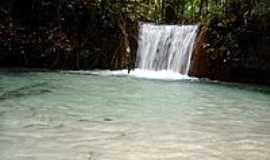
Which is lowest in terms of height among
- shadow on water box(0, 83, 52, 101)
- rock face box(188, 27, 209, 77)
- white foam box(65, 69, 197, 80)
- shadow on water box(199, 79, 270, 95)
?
shadow on water box(199, 79, 270, 95)

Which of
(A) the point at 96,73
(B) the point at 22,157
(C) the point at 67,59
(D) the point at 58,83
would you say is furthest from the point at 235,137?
(C) the point at 67,59

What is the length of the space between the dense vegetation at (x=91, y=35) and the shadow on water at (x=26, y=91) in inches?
213

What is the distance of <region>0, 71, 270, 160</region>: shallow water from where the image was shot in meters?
5.11

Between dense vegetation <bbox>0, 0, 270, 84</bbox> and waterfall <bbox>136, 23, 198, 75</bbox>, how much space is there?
33 centimetres

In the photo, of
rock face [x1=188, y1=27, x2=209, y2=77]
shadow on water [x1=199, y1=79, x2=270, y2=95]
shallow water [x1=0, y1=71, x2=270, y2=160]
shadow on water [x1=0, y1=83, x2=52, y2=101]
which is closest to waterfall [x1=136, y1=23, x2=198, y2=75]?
rock face [x1=188, y1=27, x2=209, y2=77]

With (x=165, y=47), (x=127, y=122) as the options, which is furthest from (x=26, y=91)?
(x=165, y=47)

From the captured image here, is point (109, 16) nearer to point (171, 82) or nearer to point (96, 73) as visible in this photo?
point (96, 73)

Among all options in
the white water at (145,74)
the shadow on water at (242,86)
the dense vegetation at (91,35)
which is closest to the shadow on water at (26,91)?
the white water at (145,74)

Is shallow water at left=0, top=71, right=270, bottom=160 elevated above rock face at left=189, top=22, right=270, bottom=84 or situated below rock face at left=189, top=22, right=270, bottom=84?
below

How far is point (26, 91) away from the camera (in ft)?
31.3

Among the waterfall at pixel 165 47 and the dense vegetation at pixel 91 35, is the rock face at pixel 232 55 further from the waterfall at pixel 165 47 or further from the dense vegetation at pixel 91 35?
the waterfall at pixel 165 47

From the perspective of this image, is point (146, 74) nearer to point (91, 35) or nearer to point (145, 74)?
point (145, 74)

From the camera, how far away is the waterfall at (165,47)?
1602cm

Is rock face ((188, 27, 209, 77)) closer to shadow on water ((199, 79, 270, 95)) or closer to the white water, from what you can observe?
the white water
